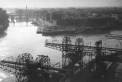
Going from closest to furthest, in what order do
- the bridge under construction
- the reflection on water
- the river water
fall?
1. the bridge under construction
2. the river water
3. the reflection on water

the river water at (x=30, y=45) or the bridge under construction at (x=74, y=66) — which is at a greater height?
the river water at (x=30, y=45)

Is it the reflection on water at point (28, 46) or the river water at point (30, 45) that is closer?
the river water at point (30, 45)

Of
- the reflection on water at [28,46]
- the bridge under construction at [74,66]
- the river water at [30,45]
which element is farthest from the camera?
the reflection on water at [28,46]

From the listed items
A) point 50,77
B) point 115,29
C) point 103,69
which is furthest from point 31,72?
point 115,29

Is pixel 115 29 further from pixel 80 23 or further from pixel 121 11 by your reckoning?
pixel 80 23

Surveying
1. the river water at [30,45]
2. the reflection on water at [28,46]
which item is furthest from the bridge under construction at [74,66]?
the reflection on water at [28,46]

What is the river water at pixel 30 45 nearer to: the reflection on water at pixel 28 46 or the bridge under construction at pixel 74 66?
the reflection on water at pixel 28 46

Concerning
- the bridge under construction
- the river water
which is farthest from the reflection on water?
the bridge under construction

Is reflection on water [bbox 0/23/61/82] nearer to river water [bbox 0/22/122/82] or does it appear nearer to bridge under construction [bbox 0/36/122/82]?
river water [bbox 0/22/122/82]
